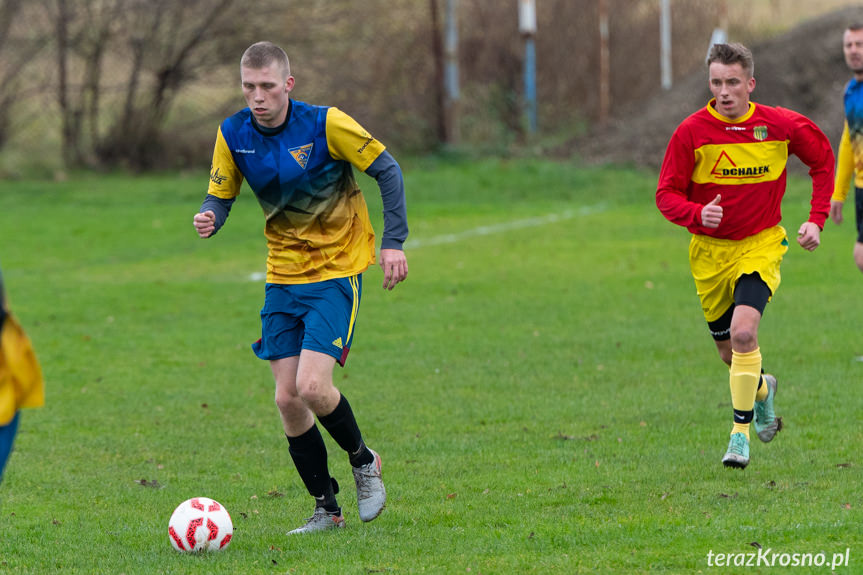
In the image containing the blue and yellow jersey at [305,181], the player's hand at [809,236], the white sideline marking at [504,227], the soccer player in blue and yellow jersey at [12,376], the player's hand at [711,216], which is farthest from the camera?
the white sideline marking at [504,227]

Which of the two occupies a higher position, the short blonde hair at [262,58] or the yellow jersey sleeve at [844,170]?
the short blonde hair at [262,58]

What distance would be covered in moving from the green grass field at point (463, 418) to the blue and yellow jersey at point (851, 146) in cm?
139

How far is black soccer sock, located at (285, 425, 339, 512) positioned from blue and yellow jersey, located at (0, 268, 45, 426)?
88.6 inches

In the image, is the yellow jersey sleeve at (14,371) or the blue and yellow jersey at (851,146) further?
the blue and yellow jersey at (851,146)

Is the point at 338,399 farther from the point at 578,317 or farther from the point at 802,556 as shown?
the point at 578,317

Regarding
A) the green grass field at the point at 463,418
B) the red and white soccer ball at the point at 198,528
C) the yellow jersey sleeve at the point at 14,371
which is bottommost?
the green grass field at the point at 463,418

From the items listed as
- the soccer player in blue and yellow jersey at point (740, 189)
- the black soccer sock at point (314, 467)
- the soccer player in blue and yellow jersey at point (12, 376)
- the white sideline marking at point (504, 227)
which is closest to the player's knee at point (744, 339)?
the soccer player in blue and yellow jersey at point (740, 189)

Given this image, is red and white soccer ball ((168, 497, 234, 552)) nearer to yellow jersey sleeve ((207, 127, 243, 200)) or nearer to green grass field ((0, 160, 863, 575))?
green grass field ((0, 160, 863, 575))

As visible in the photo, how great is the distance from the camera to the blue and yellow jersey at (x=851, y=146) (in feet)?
29.7

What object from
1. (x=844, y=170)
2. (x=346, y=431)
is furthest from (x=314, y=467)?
(x=844, y=170)

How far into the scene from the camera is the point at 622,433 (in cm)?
762

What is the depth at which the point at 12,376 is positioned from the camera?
362 cm
